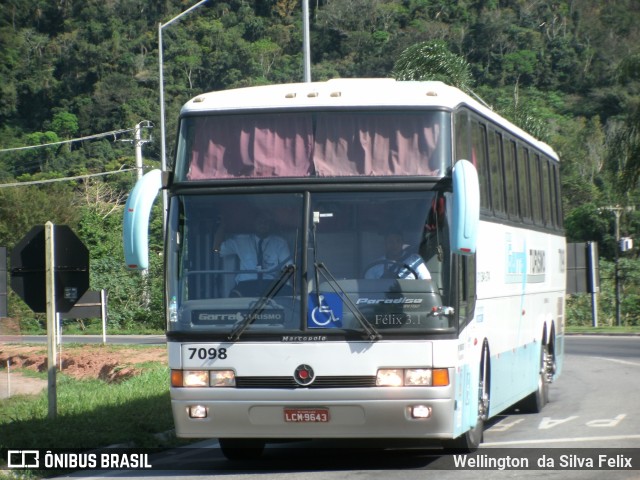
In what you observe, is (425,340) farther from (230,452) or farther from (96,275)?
(96,275)

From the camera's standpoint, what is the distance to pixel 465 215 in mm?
10039

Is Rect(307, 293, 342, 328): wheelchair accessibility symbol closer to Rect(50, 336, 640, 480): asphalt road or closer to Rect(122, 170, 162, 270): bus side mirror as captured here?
Rect(50, 336, 640, 480): asphalt road

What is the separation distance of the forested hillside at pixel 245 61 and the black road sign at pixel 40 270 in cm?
5369

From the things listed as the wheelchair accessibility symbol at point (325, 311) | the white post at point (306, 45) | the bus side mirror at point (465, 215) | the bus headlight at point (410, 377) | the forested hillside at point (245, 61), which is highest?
the forested hillside at point (245, 61)

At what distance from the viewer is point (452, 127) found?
1092 centimetres

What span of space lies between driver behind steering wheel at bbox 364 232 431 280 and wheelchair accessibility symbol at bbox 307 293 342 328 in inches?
13.1

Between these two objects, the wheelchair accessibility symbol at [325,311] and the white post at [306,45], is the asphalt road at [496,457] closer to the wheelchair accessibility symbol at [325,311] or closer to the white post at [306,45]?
the wheelchair accessibility symbol at [325,311]

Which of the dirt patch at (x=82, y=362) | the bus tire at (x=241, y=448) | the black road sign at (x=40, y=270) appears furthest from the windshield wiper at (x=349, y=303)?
the dirt patch at (x=82, y=362)

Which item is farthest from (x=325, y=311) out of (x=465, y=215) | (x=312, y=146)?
(x=312, y=146)

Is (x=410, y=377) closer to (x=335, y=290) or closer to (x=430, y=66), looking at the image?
(x=335, y=290)

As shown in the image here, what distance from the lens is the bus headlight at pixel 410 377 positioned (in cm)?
1029

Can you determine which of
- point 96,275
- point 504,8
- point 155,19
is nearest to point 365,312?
point 96,275

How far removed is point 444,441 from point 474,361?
83 centimetres

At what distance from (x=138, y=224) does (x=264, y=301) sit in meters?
1.22
